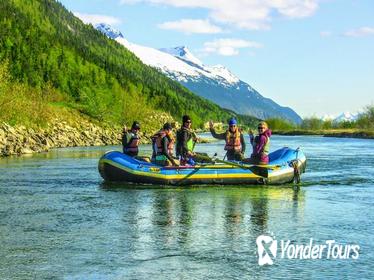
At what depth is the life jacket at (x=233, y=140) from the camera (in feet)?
82.1

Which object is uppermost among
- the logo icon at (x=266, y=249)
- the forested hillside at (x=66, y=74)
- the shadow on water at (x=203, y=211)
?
the forested hillside at (x=66, y=74)

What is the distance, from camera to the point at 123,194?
22.1 meters

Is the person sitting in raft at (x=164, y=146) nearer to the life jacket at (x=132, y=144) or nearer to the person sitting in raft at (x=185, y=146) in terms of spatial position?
the person sitting in raft at (x=185, y=146)

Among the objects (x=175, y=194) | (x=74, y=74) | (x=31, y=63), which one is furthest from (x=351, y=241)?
(x=74, y=74)

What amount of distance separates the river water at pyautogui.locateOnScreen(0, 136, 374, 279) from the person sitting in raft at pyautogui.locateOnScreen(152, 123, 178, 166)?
49.9 inches

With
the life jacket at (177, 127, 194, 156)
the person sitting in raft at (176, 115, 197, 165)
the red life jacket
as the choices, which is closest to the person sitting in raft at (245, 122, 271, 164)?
the person sitting in raft at (176, 115, 197, 165)

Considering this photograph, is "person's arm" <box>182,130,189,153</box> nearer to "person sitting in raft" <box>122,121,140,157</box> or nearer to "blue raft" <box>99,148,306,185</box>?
"blue raft" <box>99,148,306,185</box>

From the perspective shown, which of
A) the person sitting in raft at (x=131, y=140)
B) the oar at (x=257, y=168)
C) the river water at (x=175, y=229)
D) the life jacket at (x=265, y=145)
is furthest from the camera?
the person sitting in raft at (x=131, y=140)

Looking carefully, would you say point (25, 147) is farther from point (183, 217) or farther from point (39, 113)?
point (183, 217)

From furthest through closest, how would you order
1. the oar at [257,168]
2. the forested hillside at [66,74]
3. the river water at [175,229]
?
the forested hillside at [66,74]
the oar at [257,168]
the river water at [175,229]

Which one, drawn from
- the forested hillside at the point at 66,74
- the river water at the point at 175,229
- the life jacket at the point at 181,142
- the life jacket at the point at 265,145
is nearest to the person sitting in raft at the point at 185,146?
the life jacket at the point at 181,142

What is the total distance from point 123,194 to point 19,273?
11.3 meters

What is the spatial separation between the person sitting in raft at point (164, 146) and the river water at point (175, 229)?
4.15 feet

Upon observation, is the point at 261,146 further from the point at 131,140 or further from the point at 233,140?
the point at 131,140
